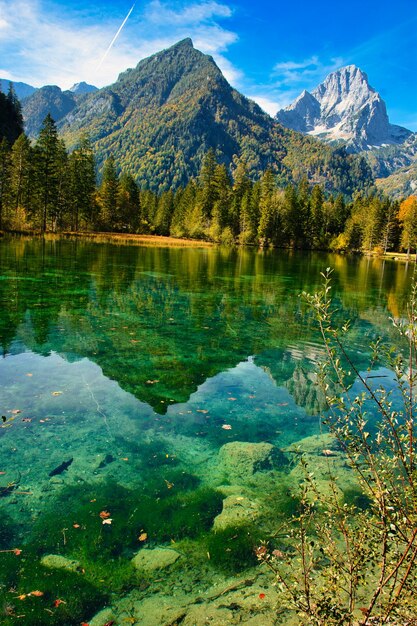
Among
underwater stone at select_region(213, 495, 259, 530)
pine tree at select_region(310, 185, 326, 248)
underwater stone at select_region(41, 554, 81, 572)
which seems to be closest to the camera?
underwater stone at select_region(41, 554, 81, 572)

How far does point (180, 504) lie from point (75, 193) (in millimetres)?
75909

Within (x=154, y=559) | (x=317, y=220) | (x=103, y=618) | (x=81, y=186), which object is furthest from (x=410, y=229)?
(x=103, y=618)

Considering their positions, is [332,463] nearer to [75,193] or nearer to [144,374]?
[144,374]

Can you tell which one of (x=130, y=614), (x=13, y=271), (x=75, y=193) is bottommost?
(x=130, y=614)

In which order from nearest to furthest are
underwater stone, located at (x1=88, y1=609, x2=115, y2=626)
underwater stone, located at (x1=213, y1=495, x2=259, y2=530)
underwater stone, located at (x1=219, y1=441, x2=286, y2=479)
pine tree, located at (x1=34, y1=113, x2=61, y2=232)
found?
1. underwater stone, located at (x1=88, y1=609, x2=115, y2=626)
2. underwater stone, located at (x1=213, y1=495, x2=259, y2=530)
3. underwater stone, located at (x1=219, y1=441, x2=286, y2=479)
4. pine tree, located at (x1=34, y1=113, x2=61, y2=232)

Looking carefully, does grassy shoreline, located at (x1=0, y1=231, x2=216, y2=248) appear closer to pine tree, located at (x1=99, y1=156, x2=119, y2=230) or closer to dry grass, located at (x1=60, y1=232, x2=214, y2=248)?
dry grass, located at (x1=60, y1=232, x2=214, y2=248)

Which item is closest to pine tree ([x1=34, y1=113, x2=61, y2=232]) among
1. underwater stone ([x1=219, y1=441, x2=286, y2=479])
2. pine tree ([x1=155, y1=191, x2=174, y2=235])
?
pine tree ([x1=155, y1=191, x2=174, y2=235])

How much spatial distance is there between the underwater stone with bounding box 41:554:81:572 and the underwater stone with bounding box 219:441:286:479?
8.84 ft

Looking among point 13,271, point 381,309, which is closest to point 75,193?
point 13,271

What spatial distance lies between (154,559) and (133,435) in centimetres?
288

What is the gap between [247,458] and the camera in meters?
6.83

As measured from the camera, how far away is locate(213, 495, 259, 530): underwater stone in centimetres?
538

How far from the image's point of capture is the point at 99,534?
4.94 metres

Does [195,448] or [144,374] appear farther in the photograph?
[144,374]
